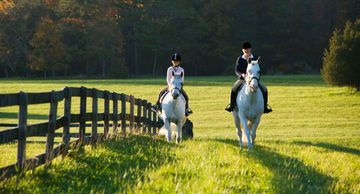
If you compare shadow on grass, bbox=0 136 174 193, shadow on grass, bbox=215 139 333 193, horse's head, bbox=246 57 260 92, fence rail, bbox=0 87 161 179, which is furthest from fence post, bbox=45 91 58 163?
horse's head, bbox=246 57 260 92

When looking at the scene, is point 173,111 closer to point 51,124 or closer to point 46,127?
point 51,124

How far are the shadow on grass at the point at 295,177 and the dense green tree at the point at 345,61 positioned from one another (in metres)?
46.4

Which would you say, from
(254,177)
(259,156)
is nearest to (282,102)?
(259,156)

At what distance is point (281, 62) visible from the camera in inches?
4082

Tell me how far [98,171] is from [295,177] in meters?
2.80

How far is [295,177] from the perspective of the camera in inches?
371

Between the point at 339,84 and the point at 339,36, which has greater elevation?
the point at 339,36

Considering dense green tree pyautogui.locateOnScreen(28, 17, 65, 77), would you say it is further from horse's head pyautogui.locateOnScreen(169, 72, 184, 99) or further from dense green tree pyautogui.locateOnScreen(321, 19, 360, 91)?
horse's head pyautogui.locateOnScreen(169, 72, 184, 99)

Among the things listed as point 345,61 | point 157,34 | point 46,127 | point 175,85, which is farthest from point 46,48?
point 46,127

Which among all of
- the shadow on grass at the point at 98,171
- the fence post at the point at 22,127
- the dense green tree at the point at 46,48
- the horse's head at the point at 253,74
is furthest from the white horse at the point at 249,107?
the dense green tree at the point at 46,48

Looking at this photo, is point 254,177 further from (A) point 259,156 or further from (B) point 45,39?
(B) point 45,39

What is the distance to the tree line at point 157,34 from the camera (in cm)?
8506

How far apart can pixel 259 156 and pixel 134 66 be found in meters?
91.0

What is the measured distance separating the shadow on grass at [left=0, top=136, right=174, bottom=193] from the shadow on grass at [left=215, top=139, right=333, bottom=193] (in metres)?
1.73
